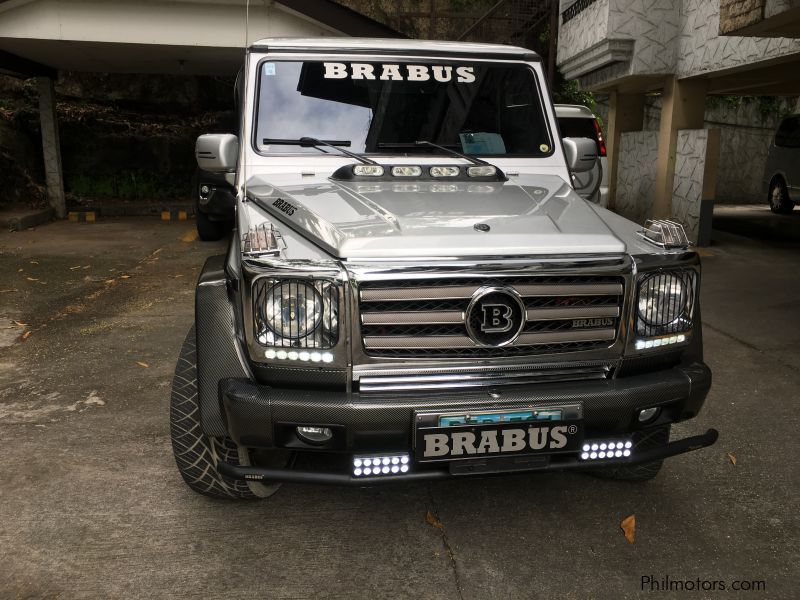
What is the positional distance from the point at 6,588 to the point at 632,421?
90.8 inches

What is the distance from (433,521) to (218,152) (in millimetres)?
1994

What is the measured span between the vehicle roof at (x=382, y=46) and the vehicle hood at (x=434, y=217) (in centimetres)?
76

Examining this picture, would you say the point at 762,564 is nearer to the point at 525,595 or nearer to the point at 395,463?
the point at 525,595

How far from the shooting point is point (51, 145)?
13.6 metres

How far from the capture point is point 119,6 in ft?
33.7

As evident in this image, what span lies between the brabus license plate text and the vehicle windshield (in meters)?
1.66

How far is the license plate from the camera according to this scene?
237cm

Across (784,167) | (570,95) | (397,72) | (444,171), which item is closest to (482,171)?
(444,171)

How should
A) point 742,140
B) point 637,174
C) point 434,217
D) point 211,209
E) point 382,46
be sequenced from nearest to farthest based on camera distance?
point 434,217 < point 382,46 < point 211,209 < point 637,174 < point 742,140

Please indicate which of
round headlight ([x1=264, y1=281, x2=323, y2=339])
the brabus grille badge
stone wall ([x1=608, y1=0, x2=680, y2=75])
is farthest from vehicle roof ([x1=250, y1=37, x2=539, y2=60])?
stone wall ([x1=608, y1=0, x2=680, y2=75])

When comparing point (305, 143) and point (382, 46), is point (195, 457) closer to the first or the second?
point (305, 143)

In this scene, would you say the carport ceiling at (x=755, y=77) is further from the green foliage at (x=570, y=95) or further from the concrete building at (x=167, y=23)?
the green foliage at (x=570, y=95)

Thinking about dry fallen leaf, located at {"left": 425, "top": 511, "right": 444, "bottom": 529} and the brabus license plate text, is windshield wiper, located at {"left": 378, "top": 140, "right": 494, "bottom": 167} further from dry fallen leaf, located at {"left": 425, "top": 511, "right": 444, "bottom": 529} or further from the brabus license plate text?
dry fallen leaf, located at {"left": 425, "top": 511, "right": 444, "bottom": 529}

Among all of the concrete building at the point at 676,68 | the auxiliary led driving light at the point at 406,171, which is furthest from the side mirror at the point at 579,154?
the concrete building at the point at 676,68
